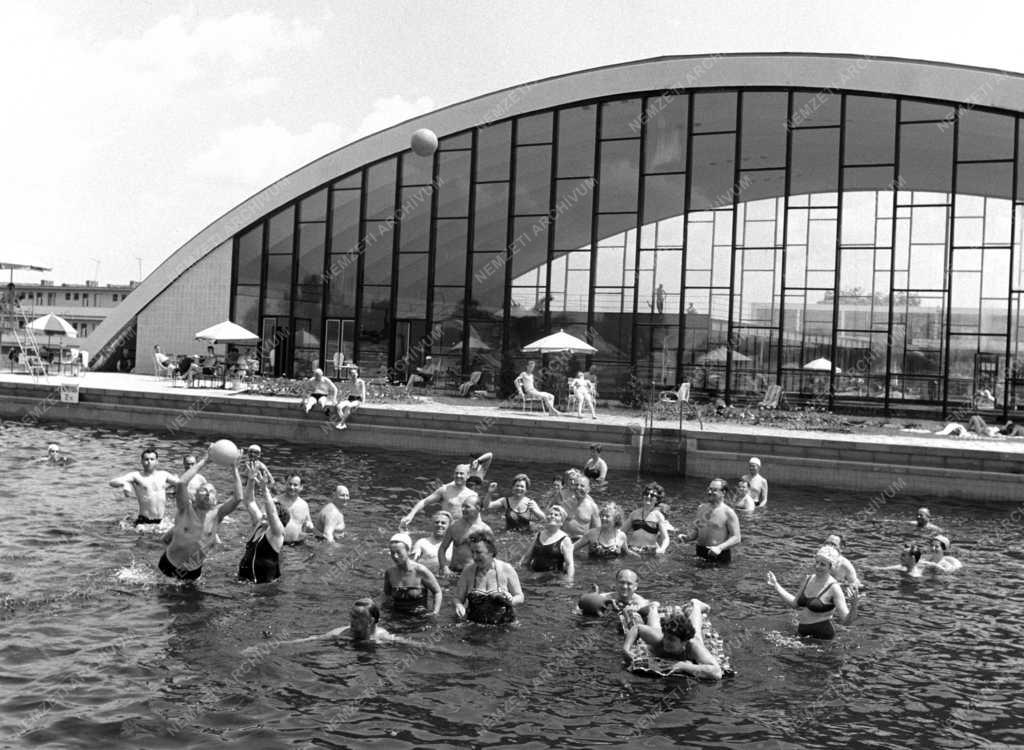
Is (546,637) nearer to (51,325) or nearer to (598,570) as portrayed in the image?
(598,570)

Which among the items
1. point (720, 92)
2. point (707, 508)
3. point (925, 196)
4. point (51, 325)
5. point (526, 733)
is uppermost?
point (720, 92)

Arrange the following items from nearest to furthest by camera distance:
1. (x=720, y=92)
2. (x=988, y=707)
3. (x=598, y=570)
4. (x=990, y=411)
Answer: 1. (x=988, y=707)
2. (x=598, y=570)
3. (x=990, y=411)
4. (x=720, y=92)

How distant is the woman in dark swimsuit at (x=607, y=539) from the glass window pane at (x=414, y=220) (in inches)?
843

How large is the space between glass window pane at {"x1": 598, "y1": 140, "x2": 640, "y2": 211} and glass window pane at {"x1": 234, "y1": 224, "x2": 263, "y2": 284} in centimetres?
1348

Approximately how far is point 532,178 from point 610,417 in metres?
10.4

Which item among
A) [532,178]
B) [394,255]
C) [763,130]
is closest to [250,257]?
[394,255]

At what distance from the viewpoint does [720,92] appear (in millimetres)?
29750

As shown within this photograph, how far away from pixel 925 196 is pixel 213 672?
85.1 ft

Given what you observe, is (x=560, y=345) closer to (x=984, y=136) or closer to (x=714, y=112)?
(x=714, y=112)

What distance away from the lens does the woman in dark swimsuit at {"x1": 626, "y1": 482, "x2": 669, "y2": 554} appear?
13375 mm

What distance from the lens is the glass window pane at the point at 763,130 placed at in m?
29.3

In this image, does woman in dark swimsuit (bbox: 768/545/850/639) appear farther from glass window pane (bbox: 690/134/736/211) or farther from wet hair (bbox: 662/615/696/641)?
glass window pane (bbox: 690/134/736/211)

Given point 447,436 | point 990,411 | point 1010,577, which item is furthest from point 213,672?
point 990,411

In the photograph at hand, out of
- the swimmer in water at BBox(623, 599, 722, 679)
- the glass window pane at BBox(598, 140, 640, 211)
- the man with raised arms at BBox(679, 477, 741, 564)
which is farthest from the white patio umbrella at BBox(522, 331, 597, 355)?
the swimmer in water at BBox(623, 599, 722, 679)
